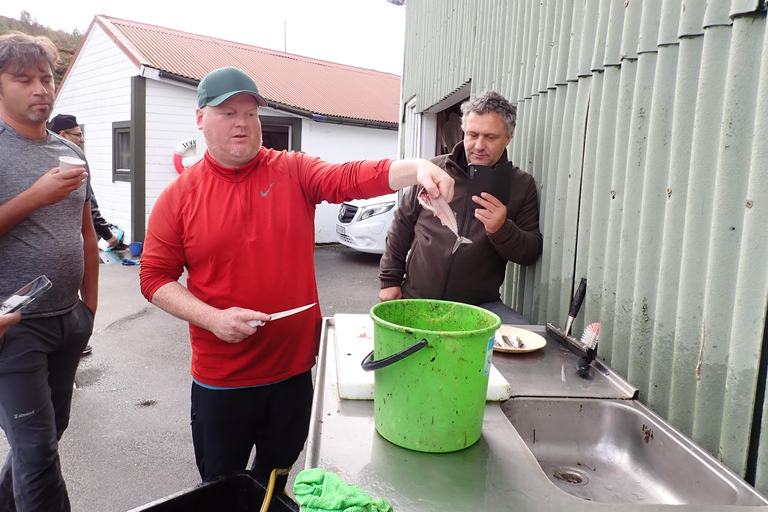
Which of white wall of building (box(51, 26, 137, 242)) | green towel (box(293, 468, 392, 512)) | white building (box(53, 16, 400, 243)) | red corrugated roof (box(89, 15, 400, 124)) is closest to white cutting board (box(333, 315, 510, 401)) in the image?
green towel (box(293, 468, 392, 512))

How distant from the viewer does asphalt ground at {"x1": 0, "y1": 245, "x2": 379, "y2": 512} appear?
3412mm

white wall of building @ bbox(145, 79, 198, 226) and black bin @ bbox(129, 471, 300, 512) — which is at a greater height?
white wall of building @ bbox(145, 79, 198, 226)

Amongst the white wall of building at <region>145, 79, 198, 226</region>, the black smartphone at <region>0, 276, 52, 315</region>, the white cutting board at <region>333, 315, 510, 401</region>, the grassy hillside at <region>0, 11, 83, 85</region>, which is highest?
the grassy hillside at <region>0, 11, 83, 85</region>

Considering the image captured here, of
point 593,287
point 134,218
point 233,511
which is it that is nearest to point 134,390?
point 233,511

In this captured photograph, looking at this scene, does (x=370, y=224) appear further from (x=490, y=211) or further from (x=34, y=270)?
(x=34, y=270)

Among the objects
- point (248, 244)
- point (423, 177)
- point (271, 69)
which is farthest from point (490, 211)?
point (271, 69)

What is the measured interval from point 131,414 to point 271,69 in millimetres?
13260

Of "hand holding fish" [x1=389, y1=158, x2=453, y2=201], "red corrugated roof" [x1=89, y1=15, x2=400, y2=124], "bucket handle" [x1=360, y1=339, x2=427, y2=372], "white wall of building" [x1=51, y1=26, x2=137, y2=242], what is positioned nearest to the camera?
"bucket handle" [x1=360, y1=339, x2=427, y2=372]

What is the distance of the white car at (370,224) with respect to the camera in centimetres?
1096

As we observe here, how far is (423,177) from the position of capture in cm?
202

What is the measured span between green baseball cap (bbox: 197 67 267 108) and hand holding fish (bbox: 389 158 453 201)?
77 centimetres

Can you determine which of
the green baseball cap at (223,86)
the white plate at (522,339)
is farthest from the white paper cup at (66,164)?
the white plate at (522,339)

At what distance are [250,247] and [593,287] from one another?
157 cm

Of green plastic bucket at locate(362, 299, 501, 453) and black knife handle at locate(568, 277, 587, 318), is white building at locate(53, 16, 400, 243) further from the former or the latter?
green plastic bucket at locate(362, 299, 501, 453)
